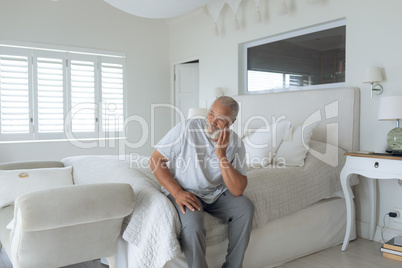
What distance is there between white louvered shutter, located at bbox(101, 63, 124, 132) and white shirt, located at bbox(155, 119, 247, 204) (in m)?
3.37

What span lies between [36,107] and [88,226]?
3.40 m

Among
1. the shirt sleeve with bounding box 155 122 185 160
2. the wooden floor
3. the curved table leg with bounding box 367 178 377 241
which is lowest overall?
the wooden floor

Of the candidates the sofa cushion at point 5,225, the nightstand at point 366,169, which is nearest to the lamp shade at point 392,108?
the nightstand at point 366,169

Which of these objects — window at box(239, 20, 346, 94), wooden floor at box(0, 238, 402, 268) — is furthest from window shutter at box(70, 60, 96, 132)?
wooden floor at box(0, 238, 402, 268)

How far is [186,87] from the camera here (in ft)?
18.7

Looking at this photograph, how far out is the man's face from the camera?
6.77 feet

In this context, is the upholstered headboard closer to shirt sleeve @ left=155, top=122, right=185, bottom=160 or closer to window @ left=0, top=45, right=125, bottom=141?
shirt sleeve @ left=155, top=122, right=185, bottom=160

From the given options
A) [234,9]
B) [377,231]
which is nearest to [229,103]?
[377,231]

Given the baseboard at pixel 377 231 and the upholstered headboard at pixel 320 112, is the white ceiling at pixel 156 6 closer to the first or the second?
the upholstered headboard at pixel 320 112

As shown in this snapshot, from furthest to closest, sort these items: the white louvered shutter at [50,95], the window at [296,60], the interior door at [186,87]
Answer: the interior door at [186,87] → the white louvered shutter at [50,95] → the window at [296,60]

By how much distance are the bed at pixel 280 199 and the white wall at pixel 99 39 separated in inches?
74.9

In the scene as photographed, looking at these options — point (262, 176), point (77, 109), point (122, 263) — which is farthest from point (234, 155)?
point (77, 109)

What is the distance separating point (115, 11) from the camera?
5.22 meters

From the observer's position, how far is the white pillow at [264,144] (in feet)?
10.1
